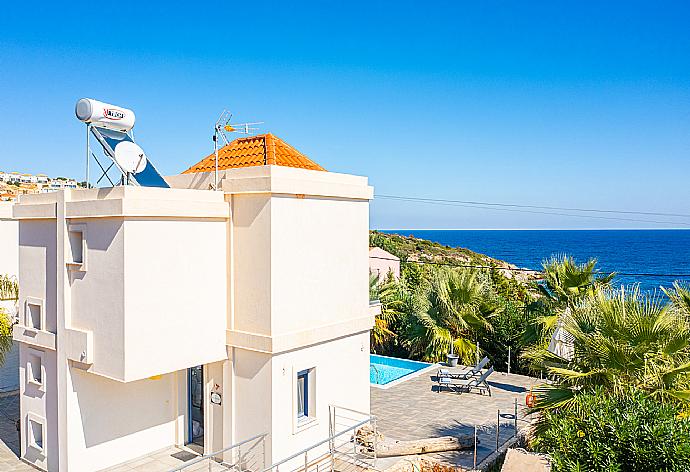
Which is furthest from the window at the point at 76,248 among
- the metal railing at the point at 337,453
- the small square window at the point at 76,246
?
the metal railing at the point at 337,453

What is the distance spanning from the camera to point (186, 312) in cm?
1115

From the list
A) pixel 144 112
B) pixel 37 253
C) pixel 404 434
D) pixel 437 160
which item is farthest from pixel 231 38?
pixel 437 160

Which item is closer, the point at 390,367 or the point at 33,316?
the point at 33,316

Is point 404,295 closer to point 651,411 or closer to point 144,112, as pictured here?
point 144,112

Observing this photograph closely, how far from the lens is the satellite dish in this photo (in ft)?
37.2

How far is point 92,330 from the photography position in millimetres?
10898

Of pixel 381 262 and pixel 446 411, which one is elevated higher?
pixel 381 262

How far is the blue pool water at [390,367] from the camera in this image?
21578 millimetres

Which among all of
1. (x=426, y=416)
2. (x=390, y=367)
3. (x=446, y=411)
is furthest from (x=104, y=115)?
(x=390, y=367)

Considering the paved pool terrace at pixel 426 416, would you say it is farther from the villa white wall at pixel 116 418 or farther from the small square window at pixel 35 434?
the small square window at pixel 35 434

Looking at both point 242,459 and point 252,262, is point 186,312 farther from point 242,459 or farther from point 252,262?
point 242,459

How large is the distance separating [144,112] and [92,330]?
5244 mm

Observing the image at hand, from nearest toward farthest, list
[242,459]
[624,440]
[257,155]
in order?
[624,440] < [242,459] < [257,155]

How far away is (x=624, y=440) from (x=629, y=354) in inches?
133
